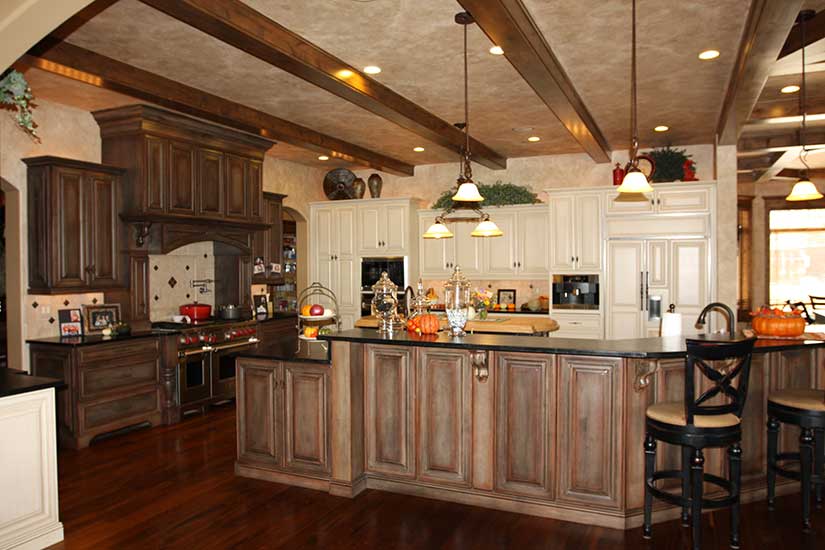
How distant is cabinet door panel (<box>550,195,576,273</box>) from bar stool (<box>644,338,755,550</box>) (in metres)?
4.35

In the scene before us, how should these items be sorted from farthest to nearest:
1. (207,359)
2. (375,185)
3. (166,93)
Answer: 1. (375,185)
2. (207,359)
3. (166,93)

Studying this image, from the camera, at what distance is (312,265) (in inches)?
363

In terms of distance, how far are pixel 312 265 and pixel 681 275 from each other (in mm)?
5119

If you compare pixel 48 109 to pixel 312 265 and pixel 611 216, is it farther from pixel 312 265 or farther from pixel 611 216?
pixel 611 216

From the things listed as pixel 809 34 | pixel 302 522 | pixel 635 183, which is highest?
pixel 809 34

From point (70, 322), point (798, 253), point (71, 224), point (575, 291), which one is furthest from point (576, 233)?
point (70, 322)

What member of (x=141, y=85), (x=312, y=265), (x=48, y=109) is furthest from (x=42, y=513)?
(x=312, y=265)

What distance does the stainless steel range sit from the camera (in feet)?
20.2

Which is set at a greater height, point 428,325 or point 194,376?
point 428,325

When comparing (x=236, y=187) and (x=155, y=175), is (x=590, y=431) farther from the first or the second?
(x=236, y=187)

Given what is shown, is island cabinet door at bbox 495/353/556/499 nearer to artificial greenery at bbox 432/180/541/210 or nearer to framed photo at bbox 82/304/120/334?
framed photo at bbox 82/304/120/334

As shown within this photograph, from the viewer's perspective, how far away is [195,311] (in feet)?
22.1

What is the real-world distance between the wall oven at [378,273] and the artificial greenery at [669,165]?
11.4ft

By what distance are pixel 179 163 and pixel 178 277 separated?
1436mm
